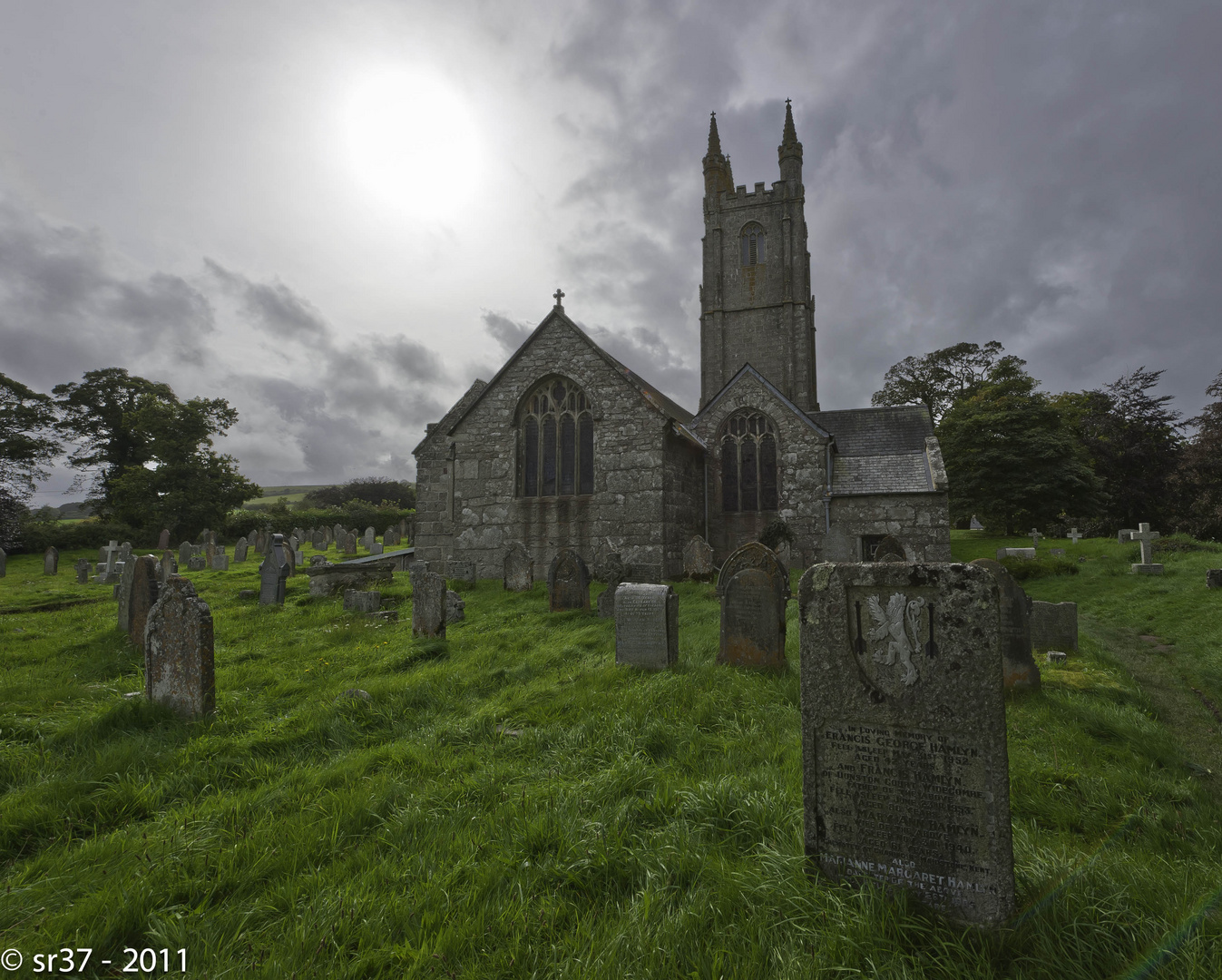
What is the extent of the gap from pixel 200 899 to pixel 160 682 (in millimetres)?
3218

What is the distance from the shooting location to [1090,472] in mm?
23188

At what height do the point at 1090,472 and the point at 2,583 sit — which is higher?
the point at 1090,472

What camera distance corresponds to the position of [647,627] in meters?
6.04

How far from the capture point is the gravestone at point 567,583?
988 centimetres

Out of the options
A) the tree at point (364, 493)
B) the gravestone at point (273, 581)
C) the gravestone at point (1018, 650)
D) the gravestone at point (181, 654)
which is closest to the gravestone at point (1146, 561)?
the gravestone at point (1018, 650)

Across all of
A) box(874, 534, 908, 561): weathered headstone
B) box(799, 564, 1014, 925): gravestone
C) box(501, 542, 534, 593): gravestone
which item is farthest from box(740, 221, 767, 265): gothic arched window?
box(799, 564, 1014, 925): gravestone

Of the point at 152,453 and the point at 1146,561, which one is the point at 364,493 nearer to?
the point at 152,453

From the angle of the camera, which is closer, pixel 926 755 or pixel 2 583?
pixel 926 755

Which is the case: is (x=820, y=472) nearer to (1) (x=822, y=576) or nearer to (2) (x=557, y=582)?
(2) (x=557, y=582)

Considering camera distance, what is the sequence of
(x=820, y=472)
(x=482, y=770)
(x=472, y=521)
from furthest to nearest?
(x=820, y=472) → (x=472, y=521) → (x=482, y=770)

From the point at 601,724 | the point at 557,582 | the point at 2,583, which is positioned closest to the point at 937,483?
the point at 557,582

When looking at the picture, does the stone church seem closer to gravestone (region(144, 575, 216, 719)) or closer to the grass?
the grass

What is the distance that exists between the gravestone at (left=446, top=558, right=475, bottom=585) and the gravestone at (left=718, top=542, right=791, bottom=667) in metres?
9.36

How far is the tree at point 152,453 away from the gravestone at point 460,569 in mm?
21081
